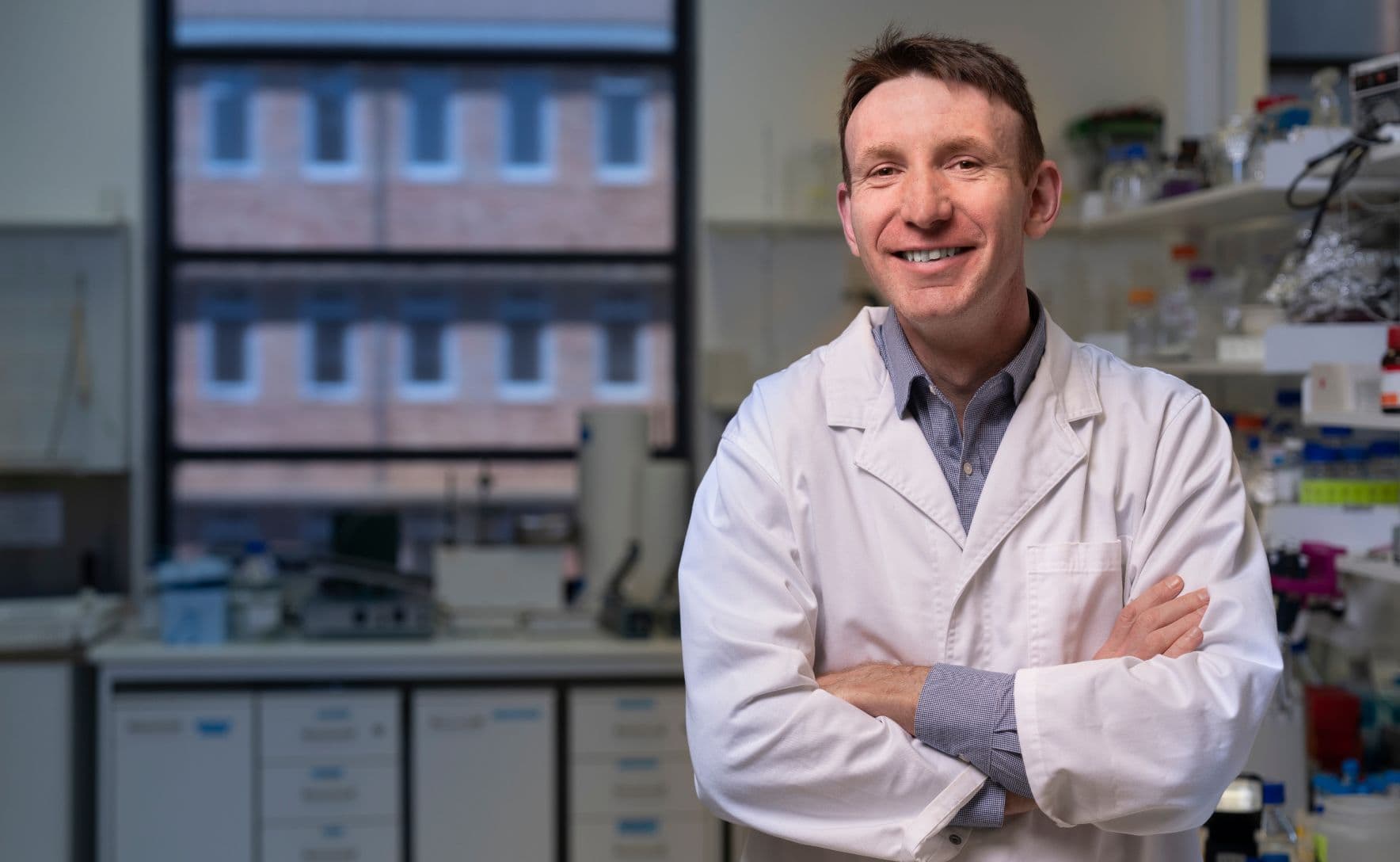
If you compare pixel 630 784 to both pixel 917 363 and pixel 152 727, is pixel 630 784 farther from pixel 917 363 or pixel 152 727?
pixel 917 363

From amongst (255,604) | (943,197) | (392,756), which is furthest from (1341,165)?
(255,604)

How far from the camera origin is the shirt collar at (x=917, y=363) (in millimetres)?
1394

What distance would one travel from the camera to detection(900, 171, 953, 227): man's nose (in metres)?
1.27

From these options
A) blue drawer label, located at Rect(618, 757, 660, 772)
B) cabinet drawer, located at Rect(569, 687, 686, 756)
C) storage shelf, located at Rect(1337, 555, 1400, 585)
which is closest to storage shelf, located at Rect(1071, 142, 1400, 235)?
storage shelf, located at Rect(1337, 555, 1400, 585)

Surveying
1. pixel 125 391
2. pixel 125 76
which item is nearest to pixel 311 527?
pixel 125 391

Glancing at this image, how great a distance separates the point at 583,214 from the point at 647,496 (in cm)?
102

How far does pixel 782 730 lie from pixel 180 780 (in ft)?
8.34

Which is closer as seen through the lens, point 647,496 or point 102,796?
point 102,796

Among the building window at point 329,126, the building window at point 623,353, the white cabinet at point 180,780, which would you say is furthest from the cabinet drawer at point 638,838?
the building window at point 329,126

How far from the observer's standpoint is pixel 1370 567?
1.98 metres

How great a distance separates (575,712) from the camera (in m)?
3.41

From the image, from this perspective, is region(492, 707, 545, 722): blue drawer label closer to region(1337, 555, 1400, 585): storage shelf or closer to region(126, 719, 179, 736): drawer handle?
region(126, 719, 179, 736): drawer handle

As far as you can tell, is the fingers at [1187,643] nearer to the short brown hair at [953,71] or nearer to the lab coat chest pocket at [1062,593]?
the lab coat chest pocket at [1062,593]

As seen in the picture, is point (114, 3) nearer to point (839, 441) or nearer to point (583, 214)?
point (583, 214)
